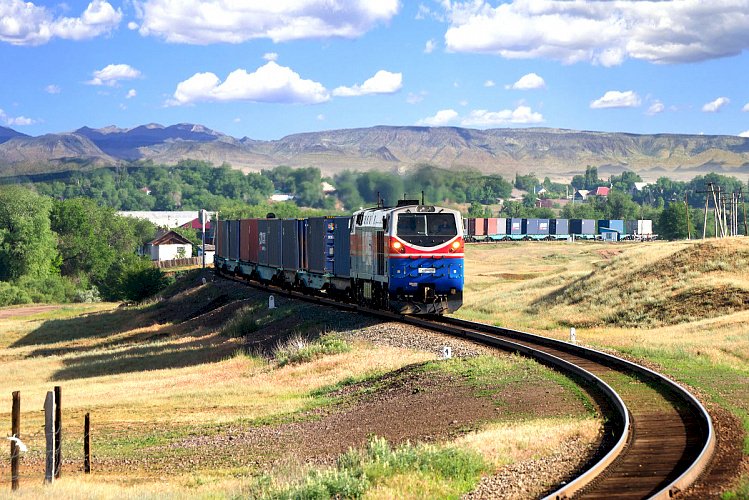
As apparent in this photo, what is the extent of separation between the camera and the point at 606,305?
47250 millimetres

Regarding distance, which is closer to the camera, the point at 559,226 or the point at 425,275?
the point at 425,275

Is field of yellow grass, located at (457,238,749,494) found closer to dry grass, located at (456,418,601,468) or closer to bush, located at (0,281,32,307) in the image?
dry grass, located at (456,418,601,468)

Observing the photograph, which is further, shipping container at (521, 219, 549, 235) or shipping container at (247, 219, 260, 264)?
shipping container at (521, 219, 549, 235)

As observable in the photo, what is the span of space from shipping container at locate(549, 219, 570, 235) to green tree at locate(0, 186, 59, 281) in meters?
78.8

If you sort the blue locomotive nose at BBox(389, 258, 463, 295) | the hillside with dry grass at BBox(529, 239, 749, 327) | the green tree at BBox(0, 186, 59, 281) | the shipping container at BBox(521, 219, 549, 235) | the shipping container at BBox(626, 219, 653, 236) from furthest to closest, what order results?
the shipping container at BBox(626, 219, 653, 236), the shipping container at BBox(521, 219, 549, 235), the green tree at BBox(0, 186, 59, 281), the hillside with dry grass at BBox(529, 239, 749, 327), the blue locomotive nose at BBox(389, 258, 463, 295)

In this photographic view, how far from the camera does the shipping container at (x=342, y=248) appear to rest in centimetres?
3947

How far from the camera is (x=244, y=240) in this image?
64500 millimetres

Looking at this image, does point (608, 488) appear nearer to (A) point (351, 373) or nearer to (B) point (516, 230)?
(A) point (351, 373)

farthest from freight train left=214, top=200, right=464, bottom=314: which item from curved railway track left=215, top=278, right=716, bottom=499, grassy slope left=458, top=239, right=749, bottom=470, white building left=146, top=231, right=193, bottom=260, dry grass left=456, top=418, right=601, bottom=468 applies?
white building left=146, top=231, right=193, bottom=260

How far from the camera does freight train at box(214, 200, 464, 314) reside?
33.2m

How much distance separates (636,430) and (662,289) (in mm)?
31758

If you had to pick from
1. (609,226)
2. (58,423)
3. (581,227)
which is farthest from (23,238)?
(58,423)

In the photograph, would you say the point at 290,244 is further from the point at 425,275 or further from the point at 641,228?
the point at 641,228

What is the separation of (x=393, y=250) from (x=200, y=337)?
18089 millimetres
